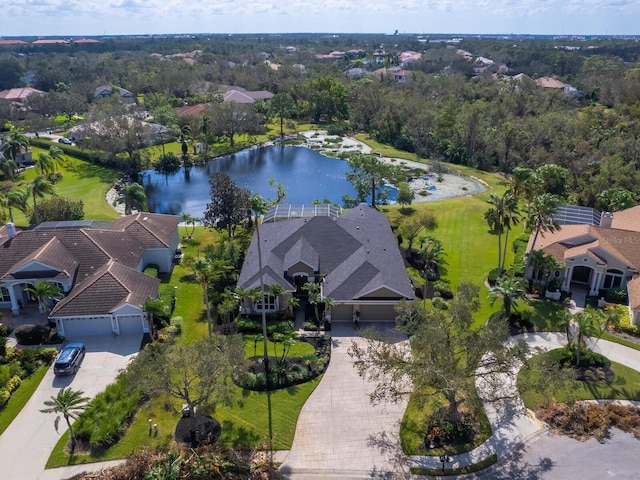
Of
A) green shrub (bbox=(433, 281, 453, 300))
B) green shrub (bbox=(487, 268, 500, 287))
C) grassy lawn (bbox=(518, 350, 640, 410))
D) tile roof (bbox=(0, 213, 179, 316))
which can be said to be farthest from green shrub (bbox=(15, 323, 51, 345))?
green shrub (bbox=(487, 268, 500, 287))

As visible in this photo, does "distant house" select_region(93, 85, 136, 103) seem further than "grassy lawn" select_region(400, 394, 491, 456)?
Yes

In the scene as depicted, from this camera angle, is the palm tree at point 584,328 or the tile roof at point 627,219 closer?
the palm tree at point 584,328

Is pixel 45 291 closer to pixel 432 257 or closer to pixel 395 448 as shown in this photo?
pixel 395 448

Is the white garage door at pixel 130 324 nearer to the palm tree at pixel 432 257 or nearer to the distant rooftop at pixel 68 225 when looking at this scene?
the distant rooftop at pixel 68 225

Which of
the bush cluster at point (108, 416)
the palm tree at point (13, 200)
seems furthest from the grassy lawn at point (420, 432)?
the palm tree at point (13, 200)

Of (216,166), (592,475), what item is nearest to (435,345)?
(592,475)

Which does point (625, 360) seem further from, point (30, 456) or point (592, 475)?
point (30, 456)

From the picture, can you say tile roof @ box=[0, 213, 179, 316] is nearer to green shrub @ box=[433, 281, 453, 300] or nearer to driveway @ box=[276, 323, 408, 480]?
driveway @ box=[276, 323, 408, 480]
